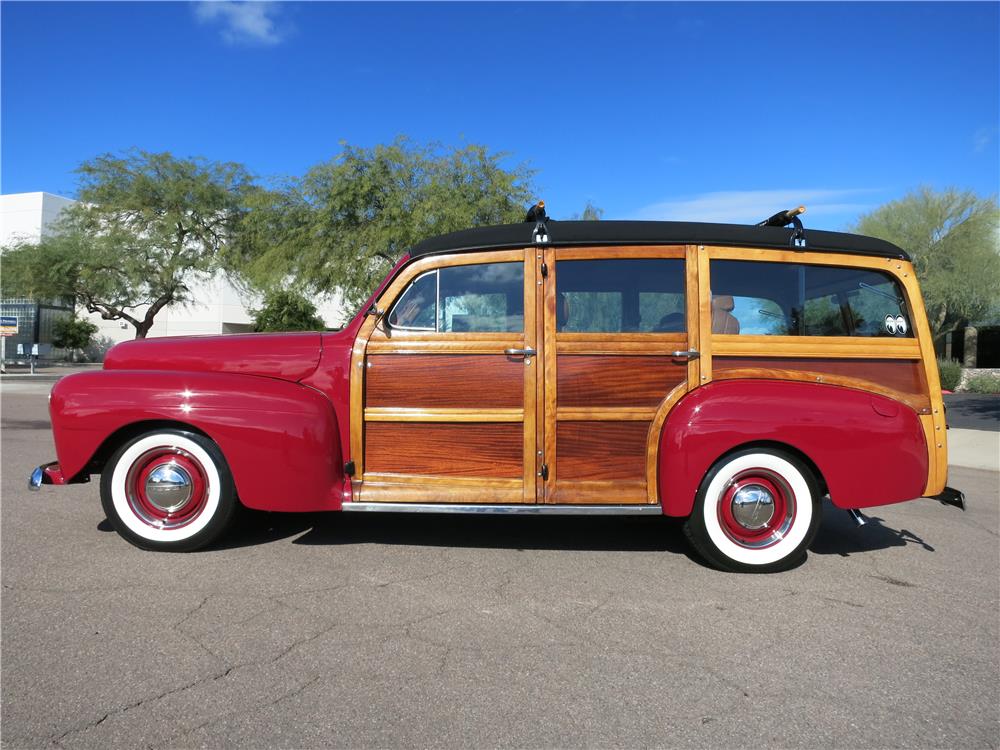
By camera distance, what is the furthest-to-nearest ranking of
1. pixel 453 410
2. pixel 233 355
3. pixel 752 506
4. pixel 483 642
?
pixel 233 355, pixel 453 410, pixel 752 506, pixel 483 642

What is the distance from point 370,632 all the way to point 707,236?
2.96 meters

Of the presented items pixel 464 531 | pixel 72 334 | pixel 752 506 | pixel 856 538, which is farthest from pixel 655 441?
pixel 72 334

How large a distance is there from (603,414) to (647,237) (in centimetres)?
112

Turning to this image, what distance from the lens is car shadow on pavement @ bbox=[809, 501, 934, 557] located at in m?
4.68

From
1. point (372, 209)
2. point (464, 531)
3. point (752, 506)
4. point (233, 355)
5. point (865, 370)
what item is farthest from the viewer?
point (372, 209)

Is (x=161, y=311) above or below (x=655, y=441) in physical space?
above

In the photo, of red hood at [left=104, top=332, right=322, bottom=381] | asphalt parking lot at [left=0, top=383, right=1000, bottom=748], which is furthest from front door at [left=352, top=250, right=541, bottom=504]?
asphalt parking lot at [left=0, top=383, right=1000, bottom=748]

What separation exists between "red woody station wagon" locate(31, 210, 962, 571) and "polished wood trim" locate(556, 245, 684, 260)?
14 millimetres

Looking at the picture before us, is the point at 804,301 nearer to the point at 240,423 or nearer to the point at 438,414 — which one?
the point at 438,414

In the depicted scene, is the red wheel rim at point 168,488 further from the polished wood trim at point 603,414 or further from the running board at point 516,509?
the polished wood trim at point 603,414

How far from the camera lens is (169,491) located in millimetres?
4098

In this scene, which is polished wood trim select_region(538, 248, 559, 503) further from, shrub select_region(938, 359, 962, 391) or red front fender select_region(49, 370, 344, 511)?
shrub select_region(938, 359, 962, 391)

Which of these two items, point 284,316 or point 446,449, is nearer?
point 446,449

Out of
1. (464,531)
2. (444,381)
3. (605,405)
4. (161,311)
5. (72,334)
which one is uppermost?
(161,311)
